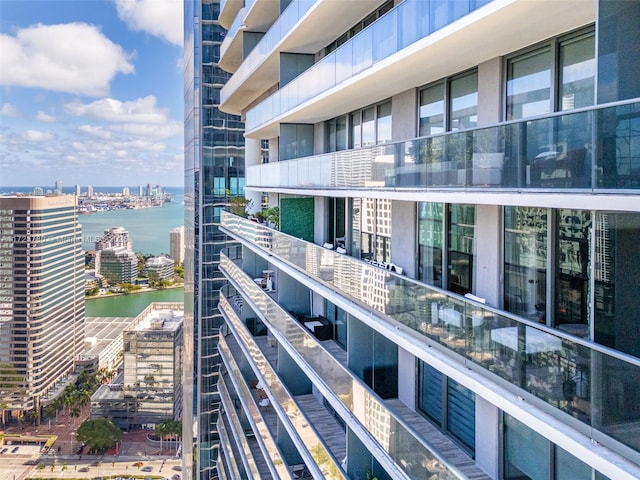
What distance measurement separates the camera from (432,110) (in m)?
8.80

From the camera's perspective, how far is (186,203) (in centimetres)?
2577

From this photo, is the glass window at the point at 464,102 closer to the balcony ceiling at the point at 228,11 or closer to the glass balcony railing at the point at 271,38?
the glass balcony railing at the point at 271,38

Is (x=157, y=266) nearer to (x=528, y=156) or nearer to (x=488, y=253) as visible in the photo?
(x=488, y=253)

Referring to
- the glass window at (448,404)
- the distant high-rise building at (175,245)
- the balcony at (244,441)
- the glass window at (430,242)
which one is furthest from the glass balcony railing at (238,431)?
the distant high-rise building at (175,245)

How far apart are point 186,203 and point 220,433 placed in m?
10.6

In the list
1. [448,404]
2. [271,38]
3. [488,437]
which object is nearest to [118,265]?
[271,38]

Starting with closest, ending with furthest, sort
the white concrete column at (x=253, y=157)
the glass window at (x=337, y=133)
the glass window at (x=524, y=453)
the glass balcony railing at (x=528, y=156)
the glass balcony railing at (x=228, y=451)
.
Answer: the glass balcony railing at (x=528, y=156) < the glass window at (x=524, y=453) < the glass window at (x=337, y=133) < the glass balcony railing at (x=228, y=451) < the white concrete column at (x=253, y=157)

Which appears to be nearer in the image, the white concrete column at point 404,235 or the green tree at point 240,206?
the white concrete column at point 404,235

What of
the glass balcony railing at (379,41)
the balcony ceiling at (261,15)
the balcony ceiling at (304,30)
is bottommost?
the glass balcony railing at (379,41)

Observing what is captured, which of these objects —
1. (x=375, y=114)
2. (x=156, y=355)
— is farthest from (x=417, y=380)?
(x=156, y=355)

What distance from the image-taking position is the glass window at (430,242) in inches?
332

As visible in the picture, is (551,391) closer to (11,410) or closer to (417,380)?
(417,380)

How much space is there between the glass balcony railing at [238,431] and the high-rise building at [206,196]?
144 centimetres

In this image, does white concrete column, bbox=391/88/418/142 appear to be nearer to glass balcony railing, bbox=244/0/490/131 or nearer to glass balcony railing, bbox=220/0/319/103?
glass balcony railing, bbox=244/0/490/131
